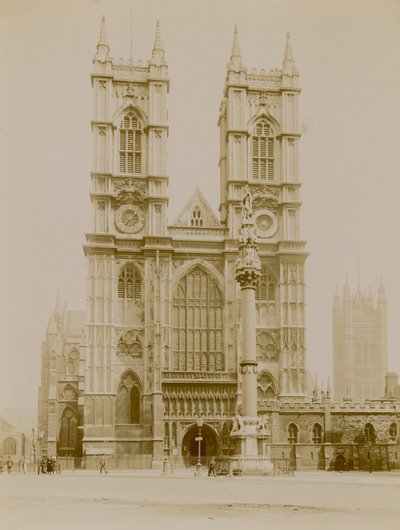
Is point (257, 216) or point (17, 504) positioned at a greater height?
point (257, 216)

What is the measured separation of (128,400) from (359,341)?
91.5 meters

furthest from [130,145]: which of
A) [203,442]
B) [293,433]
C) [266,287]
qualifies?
[293,433]

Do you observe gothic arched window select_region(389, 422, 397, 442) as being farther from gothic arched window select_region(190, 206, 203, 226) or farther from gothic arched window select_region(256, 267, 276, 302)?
gothic arched window select_region(190, 206, 203, 226)

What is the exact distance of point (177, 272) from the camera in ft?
217

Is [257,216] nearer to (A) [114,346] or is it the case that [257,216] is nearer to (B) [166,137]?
(B) [166,137]

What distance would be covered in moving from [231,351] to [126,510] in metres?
42.5

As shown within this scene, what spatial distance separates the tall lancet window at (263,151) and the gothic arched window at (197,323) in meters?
9.17

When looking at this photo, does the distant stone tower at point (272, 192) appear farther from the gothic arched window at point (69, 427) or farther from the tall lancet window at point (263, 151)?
the gothic arched window at point (69, 427)

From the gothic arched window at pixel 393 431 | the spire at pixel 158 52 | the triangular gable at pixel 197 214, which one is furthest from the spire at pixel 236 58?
the gothic arched window at pixel 393 431

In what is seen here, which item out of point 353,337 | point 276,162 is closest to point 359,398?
point 353,337

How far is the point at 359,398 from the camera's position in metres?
142

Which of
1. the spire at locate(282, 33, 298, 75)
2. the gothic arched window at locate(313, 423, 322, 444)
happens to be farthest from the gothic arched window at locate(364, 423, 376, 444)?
the spire at locate(282, 33, 298, 75)

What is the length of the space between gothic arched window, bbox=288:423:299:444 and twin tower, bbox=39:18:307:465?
254cm

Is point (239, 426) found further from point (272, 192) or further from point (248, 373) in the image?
point (272, 192)
